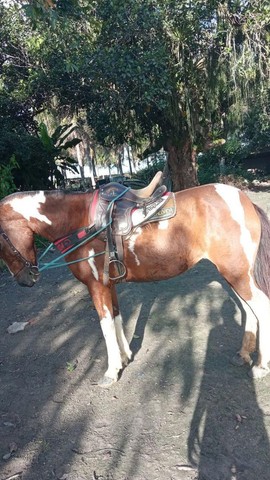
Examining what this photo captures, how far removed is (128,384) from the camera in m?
2.89

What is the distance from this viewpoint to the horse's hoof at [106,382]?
9.46ft

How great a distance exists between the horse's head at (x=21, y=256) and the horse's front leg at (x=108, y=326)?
1.73ft

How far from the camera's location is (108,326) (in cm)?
290

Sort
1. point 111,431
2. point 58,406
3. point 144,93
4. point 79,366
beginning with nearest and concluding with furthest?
point 111,431 → point 58,406 → point 79,366 → point 144,93

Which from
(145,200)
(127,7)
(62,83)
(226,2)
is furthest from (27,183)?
(145,200)

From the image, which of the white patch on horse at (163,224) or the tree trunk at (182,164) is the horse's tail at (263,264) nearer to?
the white patch on horse at (163,224)

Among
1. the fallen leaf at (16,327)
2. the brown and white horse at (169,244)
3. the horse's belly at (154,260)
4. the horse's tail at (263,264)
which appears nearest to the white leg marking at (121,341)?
the brown and white horse at (169,244)

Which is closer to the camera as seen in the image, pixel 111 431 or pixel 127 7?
pixel 111 431

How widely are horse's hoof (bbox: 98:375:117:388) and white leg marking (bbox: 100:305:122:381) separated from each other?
19mm

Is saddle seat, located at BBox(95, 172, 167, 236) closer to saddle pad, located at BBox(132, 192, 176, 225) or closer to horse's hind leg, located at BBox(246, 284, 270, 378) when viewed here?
saddle pad, located at BBox(132, 192, 176, 225)

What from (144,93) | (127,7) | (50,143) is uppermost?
(127,7)

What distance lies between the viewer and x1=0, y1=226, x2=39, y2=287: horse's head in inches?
106

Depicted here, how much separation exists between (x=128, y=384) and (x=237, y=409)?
0.92 meters

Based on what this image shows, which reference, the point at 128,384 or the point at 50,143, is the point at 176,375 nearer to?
the point at 128,384
